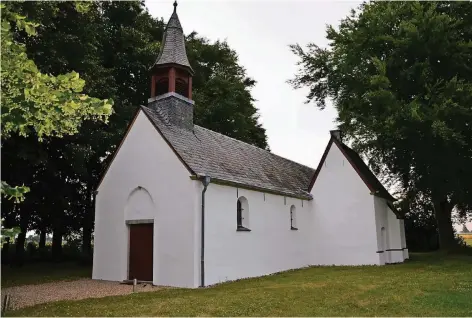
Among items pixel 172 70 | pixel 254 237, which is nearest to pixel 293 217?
pixel 254 237

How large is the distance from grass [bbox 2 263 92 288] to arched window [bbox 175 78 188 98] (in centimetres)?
926

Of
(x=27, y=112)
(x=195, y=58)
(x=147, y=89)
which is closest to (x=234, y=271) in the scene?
(x=27, y=112)

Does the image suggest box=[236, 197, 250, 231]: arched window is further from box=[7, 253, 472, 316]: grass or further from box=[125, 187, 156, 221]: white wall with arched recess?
box=[125, 187, 156, 221]: white wall with arched recess

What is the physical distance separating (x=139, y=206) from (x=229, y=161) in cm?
471

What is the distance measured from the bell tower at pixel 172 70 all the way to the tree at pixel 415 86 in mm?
8467

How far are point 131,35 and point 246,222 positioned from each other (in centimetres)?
1536

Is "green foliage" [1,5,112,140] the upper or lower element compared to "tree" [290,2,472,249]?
lower

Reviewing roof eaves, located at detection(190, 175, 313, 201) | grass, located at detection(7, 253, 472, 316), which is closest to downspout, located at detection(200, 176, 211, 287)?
roof eaves, located at detection(190, 175, 313, 201)

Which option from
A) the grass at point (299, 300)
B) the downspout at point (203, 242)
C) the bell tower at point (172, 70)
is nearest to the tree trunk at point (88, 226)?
the bell tower at point (172, 70)

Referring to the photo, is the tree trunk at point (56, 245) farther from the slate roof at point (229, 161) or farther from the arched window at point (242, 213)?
the arched window at point (242, 213)

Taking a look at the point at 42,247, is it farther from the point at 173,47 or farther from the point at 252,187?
the point at 252,187

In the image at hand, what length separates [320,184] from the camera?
21938 mm

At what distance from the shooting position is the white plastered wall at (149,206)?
1411cm

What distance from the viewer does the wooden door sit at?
15.1 meters
